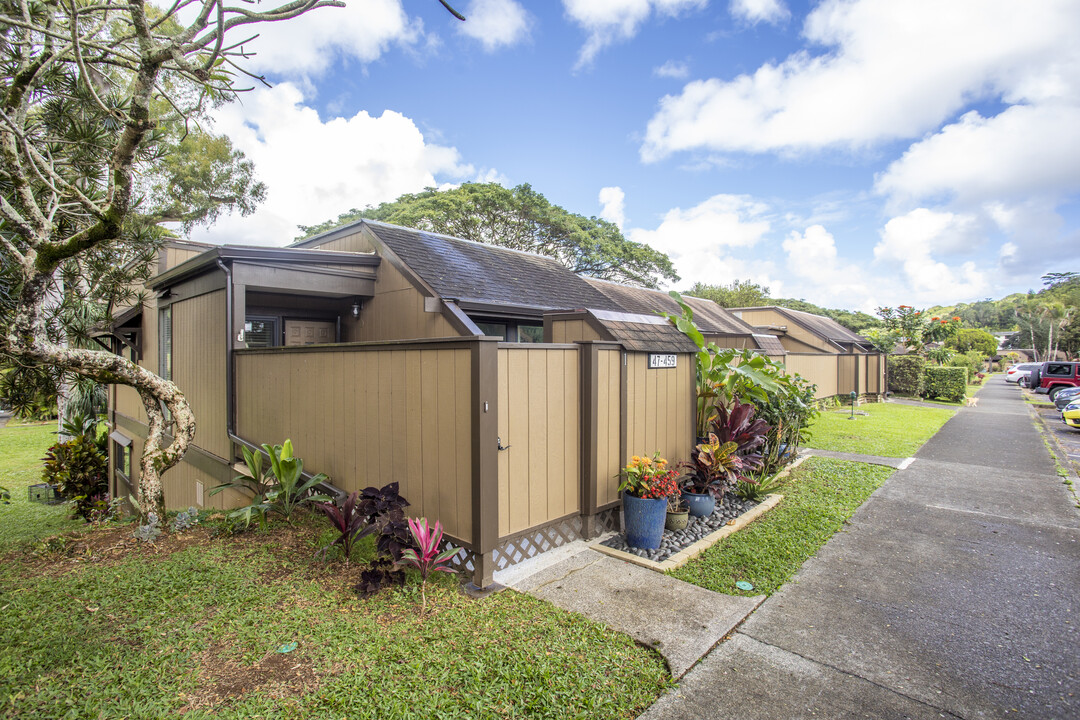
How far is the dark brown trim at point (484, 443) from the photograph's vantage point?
11.4 feet

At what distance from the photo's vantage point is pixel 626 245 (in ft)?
99.4

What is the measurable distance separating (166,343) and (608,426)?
9.27 metres

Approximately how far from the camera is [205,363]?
7.60 metres

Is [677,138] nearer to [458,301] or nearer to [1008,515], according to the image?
A: [458,301]

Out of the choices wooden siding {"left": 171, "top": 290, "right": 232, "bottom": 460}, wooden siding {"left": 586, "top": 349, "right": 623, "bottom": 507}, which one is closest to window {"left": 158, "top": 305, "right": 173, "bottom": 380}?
wooden siding {"left": 171, "top": 290, "right": 232, "bottom": 460}

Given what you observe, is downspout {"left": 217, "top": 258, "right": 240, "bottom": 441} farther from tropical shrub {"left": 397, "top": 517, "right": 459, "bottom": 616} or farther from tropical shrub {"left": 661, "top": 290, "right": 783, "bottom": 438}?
tropical shrub {"left": 661, "top": 290, "right": 783, "bottom": 438}

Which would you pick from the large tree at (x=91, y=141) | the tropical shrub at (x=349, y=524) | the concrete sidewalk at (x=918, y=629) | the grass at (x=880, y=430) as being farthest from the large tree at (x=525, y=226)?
the concrete sidewalk at (x=918, y=629)

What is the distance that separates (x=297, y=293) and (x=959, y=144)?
1574 cm

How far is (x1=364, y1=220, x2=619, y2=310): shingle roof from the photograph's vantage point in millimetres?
7270

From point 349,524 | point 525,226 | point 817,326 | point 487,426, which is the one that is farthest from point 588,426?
point 525,226

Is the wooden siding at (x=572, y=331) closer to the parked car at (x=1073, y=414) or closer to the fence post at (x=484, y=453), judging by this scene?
the fence post at (x=484, y=453)

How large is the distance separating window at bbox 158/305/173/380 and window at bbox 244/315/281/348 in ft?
6.17

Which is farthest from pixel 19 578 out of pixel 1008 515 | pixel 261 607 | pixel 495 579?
pixel 1008 515

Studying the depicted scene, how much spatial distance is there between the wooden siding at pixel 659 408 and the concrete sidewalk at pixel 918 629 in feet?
5.98
